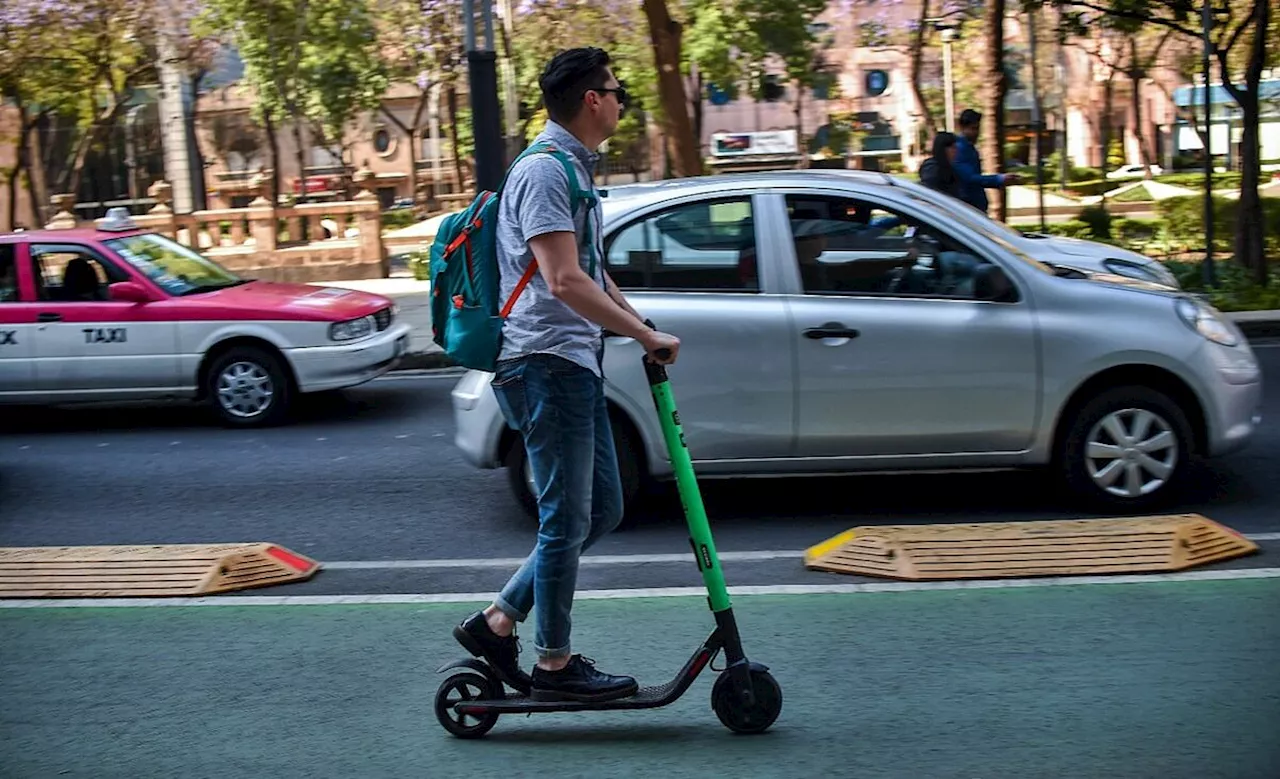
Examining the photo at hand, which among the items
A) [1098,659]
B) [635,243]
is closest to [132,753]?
[1098,659]

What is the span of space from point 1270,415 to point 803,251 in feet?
12.4

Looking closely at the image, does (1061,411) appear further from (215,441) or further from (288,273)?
(288,273)

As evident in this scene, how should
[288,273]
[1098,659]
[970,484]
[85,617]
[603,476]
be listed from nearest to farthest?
1. [603,476]
2. [1098,659]
3. [85,617]
4. [970,484]
5. [288,273]

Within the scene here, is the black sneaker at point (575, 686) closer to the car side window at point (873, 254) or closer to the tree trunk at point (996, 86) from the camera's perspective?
the car side window at point (873, 254)

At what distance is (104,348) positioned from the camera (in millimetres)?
11070

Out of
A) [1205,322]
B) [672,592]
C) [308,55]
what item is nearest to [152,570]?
[672,592]

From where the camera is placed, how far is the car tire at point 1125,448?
7.04m

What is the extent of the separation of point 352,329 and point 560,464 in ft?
24.0

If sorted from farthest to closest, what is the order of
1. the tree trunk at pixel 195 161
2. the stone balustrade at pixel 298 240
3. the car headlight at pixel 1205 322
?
the tree trunk at pixel 195 161 → the stone balustrade at pixel 298 240 → the car headlight at pixel 1205 322

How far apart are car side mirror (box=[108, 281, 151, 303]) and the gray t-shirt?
7595 millimetres

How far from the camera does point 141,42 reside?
30.2 meters

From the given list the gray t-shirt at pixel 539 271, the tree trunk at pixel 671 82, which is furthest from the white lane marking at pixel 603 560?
the tree trunk at pixel 671 82

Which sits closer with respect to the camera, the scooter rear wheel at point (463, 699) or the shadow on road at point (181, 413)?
the scooter rear wheel at point (463, 699)

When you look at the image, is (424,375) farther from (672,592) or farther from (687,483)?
(687,483)
